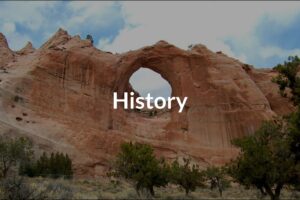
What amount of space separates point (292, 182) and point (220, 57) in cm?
3684

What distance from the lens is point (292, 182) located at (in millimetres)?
18516

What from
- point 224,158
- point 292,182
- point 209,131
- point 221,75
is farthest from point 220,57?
point 292,182

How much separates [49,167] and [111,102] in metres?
16.1

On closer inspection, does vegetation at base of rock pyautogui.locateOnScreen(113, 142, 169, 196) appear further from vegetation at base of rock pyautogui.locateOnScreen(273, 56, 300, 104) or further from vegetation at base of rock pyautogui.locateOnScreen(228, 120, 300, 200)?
vegetation at base of rock pyautogui.locateOnScreen(273, 56, 300, 104)

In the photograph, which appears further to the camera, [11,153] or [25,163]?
[25,163]

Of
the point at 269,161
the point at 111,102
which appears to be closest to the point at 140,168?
the point at 269,161

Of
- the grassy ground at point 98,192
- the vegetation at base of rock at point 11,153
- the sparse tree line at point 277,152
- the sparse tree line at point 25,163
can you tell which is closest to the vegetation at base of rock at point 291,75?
the sparse tree line at point 277,152

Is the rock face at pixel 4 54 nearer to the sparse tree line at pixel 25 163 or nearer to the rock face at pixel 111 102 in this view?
the rock face at pixel 111 102

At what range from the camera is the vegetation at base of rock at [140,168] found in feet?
83.7

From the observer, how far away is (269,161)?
18250 mm

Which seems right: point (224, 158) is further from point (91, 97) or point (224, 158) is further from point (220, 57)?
point (91, 97)

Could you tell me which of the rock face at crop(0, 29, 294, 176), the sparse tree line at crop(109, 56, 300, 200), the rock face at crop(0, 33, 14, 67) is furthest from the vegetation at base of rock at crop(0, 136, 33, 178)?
the rock face at crop(0, 33, 14, 67)

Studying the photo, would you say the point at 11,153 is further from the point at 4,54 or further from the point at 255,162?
the point at 4,54

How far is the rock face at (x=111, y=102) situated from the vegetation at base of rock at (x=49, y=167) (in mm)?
4188
